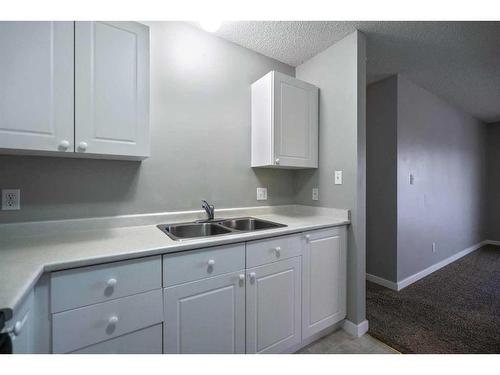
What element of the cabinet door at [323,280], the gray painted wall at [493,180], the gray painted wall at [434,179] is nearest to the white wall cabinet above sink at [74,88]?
the cabinet door at [323,280]

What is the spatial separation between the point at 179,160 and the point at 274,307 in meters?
1.23

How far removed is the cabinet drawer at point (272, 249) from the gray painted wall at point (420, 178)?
164 cm

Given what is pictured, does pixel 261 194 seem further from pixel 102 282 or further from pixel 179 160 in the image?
pixel 102 282

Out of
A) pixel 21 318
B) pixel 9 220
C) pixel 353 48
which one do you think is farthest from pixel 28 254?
pixel 353 48

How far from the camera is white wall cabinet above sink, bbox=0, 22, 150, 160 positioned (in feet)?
3.34

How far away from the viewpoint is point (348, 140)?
1.84 metres

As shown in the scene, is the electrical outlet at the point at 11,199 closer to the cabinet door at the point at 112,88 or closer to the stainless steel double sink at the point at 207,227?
the cabinet door at the point at 112,88

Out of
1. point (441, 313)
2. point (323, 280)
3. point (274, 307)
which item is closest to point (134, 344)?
point (274, 307)

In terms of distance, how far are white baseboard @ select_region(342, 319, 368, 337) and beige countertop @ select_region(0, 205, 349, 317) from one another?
0.81 metres

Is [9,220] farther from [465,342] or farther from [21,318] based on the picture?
[465,342]

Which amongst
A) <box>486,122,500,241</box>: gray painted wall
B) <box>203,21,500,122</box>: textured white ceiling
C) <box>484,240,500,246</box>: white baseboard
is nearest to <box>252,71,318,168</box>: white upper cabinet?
<box>203,21,500,122</box>: textured white ceiling

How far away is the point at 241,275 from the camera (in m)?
1.29

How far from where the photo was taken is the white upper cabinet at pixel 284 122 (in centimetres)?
188

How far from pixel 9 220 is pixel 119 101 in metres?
0.88
